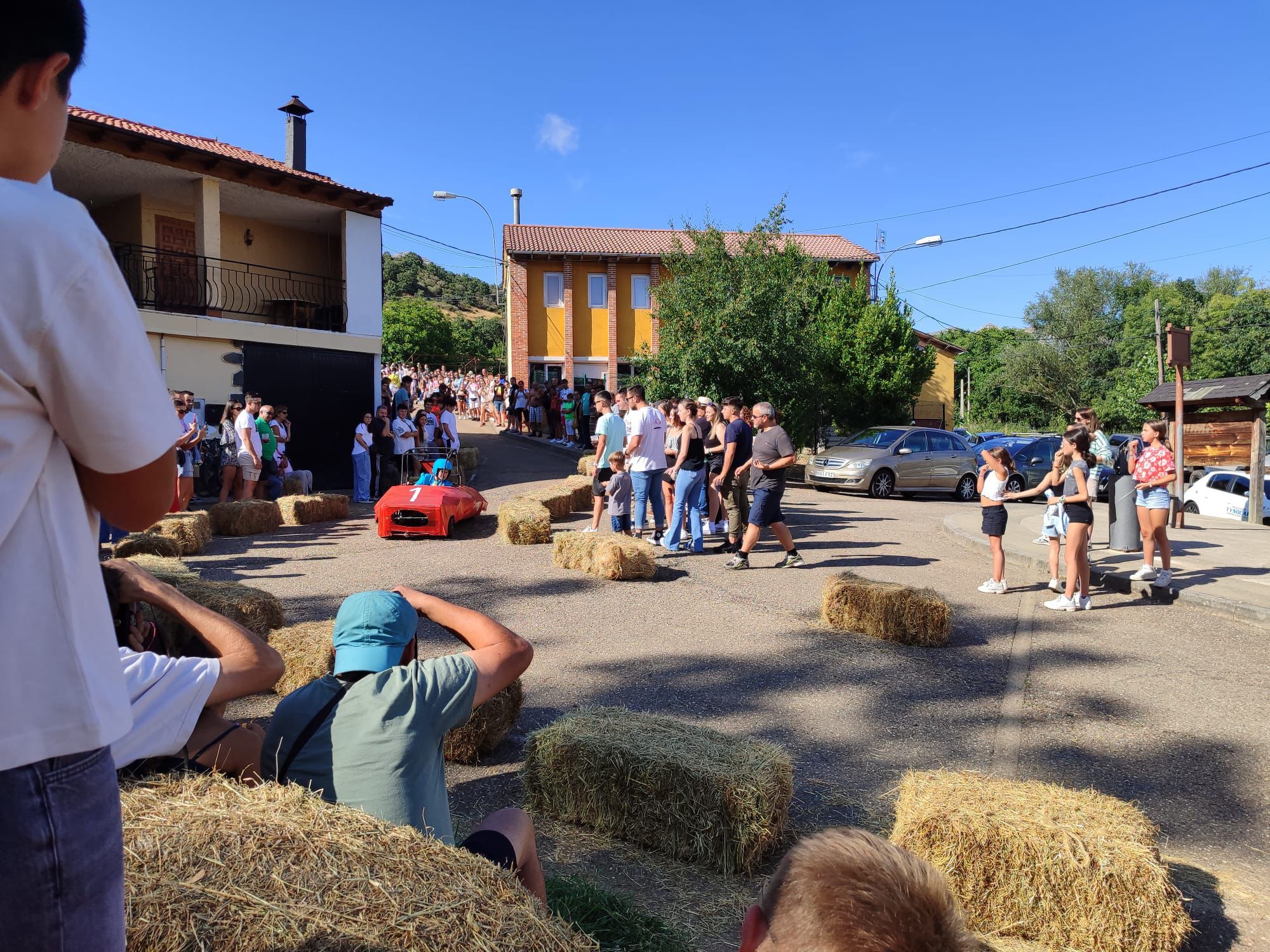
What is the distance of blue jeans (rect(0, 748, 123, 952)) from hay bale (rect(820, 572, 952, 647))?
683cm

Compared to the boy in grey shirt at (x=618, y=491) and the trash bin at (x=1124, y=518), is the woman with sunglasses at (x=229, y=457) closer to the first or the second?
the boy in grey shirt at (x=618, y=491)

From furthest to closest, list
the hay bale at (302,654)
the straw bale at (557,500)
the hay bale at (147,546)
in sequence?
1. the straw bale at (557,500)
2. the hay bale at (147,546)
3. the hay bale at (302,654)

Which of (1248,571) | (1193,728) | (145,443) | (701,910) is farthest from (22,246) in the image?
(1248,571)

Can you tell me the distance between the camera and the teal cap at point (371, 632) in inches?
110

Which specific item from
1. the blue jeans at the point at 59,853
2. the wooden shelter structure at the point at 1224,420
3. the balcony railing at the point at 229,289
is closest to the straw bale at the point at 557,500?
the balcony railing at the point at 229,289

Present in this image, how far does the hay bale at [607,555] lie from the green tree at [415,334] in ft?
187

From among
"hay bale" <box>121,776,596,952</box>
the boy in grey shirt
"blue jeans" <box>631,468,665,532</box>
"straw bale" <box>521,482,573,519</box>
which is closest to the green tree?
"straw bale" <box>521,482,573,519</box>

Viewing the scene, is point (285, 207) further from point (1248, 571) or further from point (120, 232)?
point (1248, 571)

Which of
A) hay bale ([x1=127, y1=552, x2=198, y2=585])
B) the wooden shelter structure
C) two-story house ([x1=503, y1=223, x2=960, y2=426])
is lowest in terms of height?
hay bale ([x1=127, y1=552, x2=198, y2=585])

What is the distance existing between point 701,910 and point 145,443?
2.97 m

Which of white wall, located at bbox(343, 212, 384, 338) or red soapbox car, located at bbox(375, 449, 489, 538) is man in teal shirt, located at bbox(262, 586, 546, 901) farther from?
white wall, located at bbox(343, 212, 384, 338)

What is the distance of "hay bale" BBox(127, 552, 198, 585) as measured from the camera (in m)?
6.53

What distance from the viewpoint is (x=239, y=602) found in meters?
6.15

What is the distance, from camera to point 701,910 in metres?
3.47
